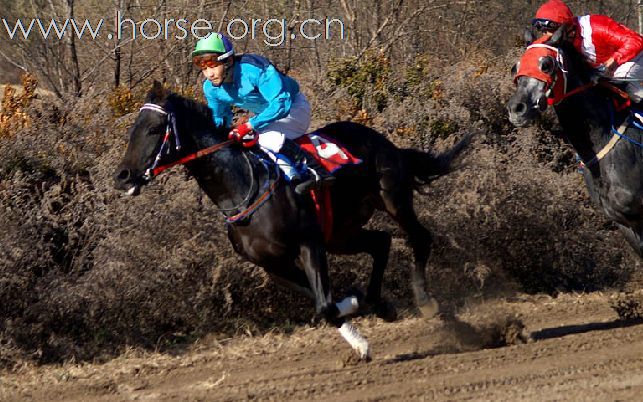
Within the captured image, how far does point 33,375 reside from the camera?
281 inches

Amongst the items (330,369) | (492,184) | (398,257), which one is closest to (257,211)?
(330,369)

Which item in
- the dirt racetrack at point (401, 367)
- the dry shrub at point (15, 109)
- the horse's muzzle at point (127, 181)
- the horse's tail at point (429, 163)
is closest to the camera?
the dirt racetrack at point (401, 367)

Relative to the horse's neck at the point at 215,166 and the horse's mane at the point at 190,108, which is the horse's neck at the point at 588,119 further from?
the horse's mane at the point at 190,108

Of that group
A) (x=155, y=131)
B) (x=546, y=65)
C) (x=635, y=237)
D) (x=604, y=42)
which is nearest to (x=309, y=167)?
(x=155, y=131)

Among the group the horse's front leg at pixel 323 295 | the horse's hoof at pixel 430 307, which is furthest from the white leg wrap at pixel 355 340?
the horse's hoof at pixel 430 307

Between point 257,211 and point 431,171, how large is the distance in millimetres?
1967

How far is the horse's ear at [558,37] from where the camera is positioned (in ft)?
20.2

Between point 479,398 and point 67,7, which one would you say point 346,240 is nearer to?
point 479,398

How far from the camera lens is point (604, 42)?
6387 mm

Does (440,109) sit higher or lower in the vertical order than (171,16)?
lower

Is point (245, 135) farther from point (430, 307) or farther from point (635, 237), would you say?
point (635, 237)

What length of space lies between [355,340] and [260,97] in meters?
1.81

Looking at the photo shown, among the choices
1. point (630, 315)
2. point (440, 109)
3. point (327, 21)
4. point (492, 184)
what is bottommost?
point (630, 315)

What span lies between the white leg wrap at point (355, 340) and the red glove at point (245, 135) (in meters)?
1.39
